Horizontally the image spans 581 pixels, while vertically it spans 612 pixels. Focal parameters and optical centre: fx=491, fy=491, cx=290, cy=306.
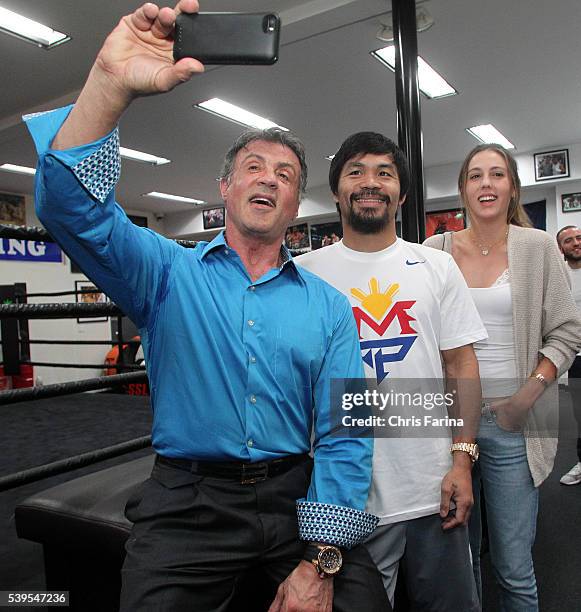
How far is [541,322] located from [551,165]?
23.1 ft

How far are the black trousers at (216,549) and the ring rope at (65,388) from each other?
52 centimetres

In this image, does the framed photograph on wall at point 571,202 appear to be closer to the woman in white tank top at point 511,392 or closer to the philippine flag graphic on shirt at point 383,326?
the woman in white tank top at point 511,392

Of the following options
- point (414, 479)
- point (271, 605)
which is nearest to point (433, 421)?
point (414, 479)

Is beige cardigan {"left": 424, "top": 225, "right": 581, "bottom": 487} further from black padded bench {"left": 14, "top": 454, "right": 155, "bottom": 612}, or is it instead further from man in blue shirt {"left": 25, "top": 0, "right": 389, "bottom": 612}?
black padded bench {"left": 14, "top": 454, "right": 155, "bottom": 612}

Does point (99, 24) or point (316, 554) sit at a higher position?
point (99, 24)

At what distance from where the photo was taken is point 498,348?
4.87ft

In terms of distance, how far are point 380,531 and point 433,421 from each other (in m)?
0.31

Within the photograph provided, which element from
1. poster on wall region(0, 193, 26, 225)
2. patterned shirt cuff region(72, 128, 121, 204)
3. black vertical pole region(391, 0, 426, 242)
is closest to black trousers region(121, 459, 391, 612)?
patterned shirt cuff region(72, 128, 121, 204)

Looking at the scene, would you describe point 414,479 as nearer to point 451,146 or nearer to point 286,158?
point 286,158

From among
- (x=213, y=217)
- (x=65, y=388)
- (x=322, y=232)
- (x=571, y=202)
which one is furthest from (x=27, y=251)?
(x=571, y=202)

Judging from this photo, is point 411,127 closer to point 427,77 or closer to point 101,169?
point 101,169

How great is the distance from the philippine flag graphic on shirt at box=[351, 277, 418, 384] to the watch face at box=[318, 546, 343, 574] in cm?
42

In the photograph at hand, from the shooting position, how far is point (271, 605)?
1.07 m

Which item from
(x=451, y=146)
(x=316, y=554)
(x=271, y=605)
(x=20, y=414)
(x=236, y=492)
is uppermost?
(x=451, y=146)
